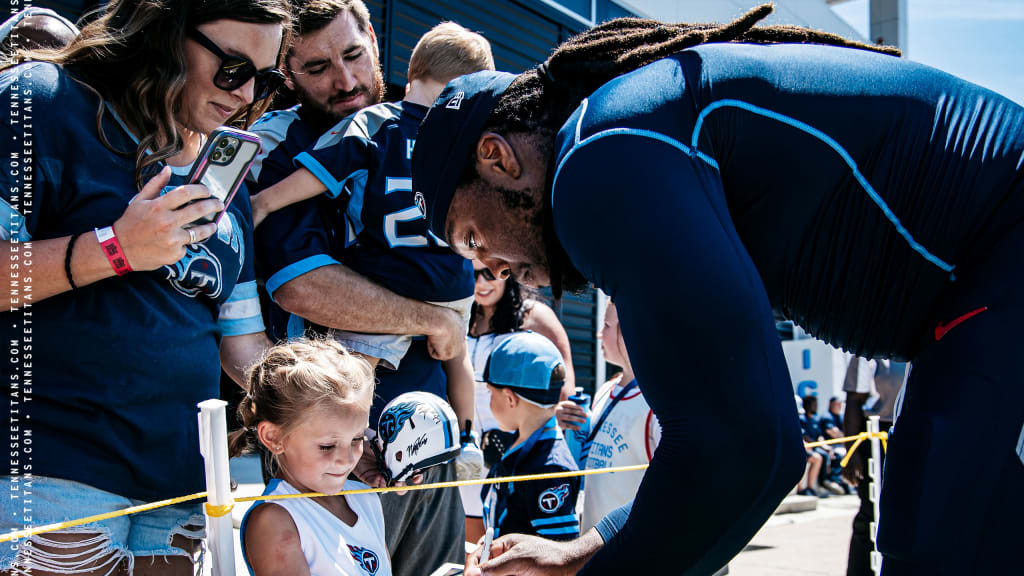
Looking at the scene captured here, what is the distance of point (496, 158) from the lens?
132 cm

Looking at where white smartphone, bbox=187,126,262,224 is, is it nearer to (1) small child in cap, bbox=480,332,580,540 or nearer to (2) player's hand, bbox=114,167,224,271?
(2) player's hand, bbox=114,167,224,271

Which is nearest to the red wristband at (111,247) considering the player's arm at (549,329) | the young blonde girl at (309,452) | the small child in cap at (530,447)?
the young blonde girl at (309,452)

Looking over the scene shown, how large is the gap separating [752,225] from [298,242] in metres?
1.61

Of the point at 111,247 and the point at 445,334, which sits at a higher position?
the point at 111,247

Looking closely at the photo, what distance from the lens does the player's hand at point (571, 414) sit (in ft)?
13.7

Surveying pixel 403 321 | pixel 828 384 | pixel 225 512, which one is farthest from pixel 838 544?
pixel 828 384

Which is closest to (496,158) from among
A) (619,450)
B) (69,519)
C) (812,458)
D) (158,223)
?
(158,223)

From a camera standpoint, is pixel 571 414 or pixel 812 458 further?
pixel 812 458

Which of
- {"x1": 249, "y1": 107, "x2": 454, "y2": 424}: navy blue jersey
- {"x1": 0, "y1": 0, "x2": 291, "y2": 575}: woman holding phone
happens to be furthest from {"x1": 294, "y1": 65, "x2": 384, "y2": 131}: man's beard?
{"x1": 0, "y1": 0, "x2": 291, "y2": 575}: woman holding phone

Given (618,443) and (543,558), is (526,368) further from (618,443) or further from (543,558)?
(543,558)

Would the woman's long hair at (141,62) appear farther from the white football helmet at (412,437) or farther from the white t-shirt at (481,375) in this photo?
the white t-shirt at (481,375)

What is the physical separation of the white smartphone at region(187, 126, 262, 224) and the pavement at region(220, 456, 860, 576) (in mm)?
2245

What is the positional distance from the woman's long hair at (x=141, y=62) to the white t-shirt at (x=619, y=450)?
232 cm

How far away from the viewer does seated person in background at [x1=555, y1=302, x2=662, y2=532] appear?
3.52 metres
